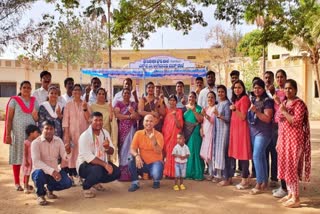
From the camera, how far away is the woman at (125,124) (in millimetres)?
5922

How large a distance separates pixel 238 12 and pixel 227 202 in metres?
4.43

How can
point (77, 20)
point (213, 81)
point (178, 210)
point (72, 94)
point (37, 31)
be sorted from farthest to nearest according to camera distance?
point (77, 20) → point (37, 31) → point (213, 81) → point (72, 94) → point (178, 210)

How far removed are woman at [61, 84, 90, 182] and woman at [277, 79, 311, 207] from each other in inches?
114

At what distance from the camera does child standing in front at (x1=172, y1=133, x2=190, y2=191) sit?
5602 mm

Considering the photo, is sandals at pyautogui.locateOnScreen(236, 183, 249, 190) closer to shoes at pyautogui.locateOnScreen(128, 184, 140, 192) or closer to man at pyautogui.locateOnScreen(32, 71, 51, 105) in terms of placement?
shoes at pyautogui.locateOnScreen(128, 184, 140, 192)

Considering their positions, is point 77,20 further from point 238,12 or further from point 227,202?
point 227,202

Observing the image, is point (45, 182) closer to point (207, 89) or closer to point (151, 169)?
point (151, 169)

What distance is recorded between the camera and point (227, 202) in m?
4.91

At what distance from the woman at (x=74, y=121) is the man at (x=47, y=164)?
611 millimetres

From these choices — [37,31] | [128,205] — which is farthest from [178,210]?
[37,31]

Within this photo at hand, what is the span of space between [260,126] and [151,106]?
68.8 inches

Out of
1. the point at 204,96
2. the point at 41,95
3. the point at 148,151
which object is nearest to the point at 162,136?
the point at 148,151

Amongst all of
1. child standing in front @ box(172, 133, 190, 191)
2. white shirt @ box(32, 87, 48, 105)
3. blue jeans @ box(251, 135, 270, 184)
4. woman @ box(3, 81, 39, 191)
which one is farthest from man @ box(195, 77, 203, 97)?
woman @ box(3, 81, 39, 191)

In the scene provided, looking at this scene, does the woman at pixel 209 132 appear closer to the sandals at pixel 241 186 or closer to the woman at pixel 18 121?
the sandals at pixel 241 186
